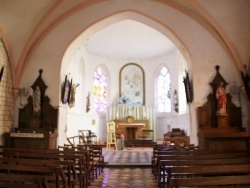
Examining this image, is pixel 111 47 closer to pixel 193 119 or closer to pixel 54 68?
pixel 54 68

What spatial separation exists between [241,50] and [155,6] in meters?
3.91

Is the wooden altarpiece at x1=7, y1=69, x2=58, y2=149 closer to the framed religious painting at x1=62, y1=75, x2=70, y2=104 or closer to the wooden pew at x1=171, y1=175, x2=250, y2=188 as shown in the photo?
the framed religious painting at x1=62, y1=75, x2=70, y2=104

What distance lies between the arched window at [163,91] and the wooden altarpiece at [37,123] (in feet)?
35.3

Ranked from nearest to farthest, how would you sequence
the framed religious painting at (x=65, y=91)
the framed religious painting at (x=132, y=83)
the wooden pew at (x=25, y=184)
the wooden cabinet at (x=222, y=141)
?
the wooden pew at (x=25, y=184), the wooden cabinet at (x=222, y=141), the framed religious painting at (x=65, y=91), the framed religious painting at (x=132, y=83)

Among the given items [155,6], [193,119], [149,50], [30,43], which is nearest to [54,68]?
[30,43]

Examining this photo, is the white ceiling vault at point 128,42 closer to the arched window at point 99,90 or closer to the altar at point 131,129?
the arched window at point 99,90

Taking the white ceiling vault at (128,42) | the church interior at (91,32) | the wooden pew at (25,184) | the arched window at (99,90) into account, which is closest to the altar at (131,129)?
the arched window at (99,90)

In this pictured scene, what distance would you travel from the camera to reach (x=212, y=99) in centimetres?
1060

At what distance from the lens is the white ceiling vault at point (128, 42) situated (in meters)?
15.8

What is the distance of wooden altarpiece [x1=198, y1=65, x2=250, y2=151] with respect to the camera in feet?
31.8

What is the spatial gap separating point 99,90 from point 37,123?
33.6ft

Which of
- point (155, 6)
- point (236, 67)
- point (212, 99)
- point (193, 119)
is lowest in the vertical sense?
point (193, 119)

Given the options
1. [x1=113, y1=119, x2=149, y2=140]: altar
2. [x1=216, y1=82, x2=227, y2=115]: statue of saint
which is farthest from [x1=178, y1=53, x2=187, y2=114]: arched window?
[x1=216, y1=82, x2=227, y2=115]: statue of saint

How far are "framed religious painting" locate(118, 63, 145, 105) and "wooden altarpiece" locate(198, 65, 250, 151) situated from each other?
431 inches
